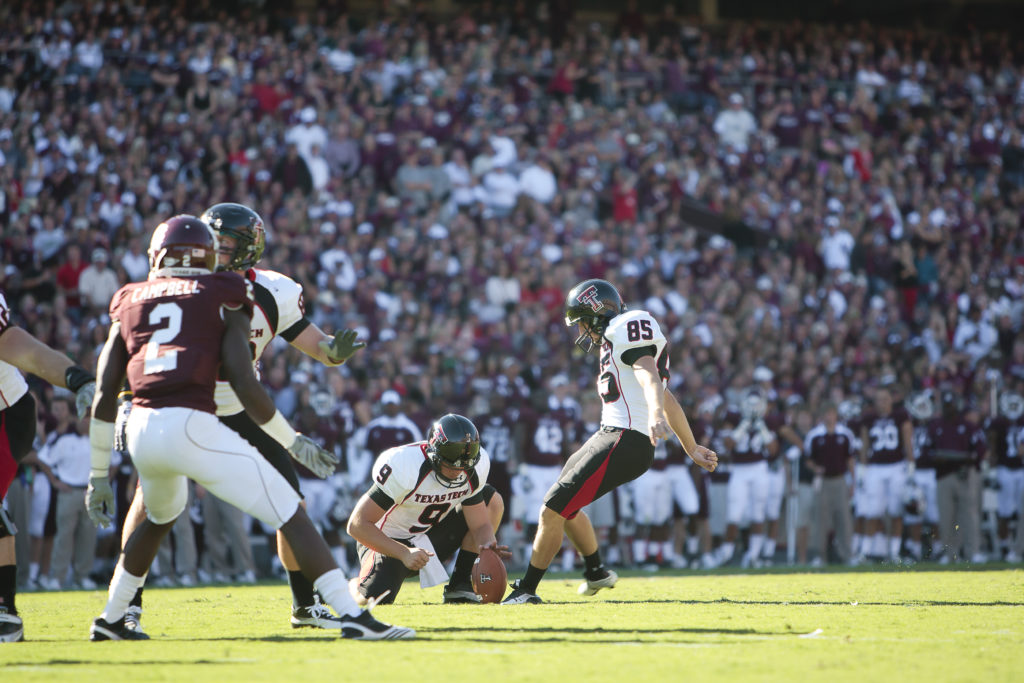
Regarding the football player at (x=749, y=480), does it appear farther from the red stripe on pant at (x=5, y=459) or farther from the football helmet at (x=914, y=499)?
the red stripe on pant at (x=5, y=459)

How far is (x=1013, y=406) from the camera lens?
632 inches

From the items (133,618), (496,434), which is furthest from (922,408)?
(133,618)

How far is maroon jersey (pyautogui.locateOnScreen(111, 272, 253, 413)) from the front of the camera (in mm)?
5376

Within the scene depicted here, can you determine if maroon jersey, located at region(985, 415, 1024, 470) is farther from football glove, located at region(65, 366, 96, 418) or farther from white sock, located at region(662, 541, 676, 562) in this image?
football glove, located at region(65, 366, 96, 418)

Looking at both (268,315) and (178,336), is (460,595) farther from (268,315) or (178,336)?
(178,336)

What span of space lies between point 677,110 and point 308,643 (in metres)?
17.4

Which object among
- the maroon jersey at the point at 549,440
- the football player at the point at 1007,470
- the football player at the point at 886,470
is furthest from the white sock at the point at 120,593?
the football player at the point at 1007,470

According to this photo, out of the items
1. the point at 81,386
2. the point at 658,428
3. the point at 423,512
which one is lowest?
the point at 423,512

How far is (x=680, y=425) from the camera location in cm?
784

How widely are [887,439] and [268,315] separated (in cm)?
1072

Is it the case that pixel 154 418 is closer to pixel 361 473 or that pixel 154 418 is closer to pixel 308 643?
pixel 308 643

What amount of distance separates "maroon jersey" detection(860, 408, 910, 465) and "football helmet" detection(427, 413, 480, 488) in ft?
30.1

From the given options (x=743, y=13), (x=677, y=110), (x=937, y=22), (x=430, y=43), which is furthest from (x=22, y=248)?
(x=937, y=22)

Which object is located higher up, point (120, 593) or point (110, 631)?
point (120, 593)
